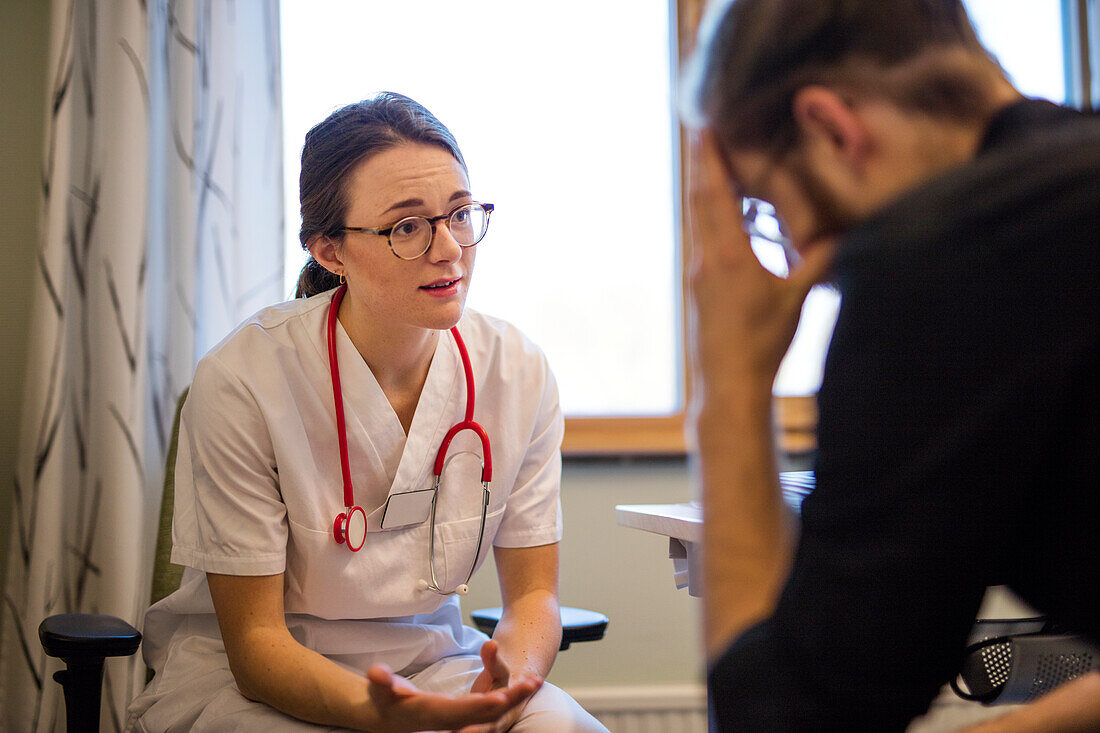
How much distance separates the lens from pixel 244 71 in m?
2.01

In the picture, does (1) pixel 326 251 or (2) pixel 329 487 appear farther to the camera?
(1) pixel 326 251

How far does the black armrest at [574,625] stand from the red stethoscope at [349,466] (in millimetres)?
87

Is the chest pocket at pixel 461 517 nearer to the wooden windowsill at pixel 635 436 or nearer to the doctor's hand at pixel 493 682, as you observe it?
the doctor's hand at pixel 493 682

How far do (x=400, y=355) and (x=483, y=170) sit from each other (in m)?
0.98

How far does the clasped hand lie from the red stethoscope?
0.70 feet

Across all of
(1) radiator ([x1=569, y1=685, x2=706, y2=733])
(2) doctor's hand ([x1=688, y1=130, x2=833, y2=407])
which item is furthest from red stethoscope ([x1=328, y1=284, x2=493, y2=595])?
(1) radiator ([x1=569, y1=685, x2=706, y2=733])

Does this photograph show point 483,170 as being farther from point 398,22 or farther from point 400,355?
point 400,355

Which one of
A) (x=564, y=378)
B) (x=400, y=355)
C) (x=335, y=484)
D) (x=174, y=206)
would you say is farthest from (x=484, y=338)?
(x=174, y=206)

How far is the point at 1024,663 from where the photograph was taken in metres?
1.24

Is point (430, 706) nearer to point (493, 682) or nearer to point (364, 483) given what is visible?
point (493, 682)

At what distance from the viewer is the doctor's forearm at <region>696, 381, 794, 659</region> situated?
582 millimetres

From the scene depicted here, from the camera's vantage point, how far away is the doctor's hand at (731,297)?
2.02ft

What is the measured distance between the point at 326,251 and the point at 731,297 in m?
0.89

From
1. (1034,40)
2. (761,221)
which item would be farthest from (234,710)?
(1034,40)
